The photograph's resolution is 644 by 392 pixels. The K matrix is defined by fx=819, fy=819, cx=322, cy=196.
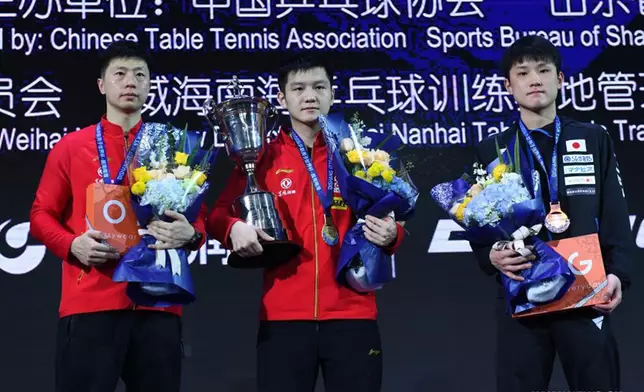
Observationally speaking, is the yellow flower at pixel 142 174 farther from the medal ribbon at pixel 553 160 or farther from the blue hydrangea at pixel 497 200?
the medal ribbon at pixel 553 160

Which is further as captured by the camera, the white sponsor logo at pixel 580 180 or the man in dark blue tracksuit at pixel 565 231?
the white sponsor logo at pixel 580 180

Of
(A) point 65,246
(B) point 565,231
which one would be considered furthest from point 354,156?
(A) point 65,246

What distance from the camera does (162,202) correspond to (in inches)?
98.7

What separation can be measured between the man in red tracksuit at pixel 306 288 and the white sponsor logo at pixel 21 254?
4.25 ft

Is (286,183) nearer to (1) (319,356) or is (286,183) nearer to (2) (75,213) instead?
(1) (319,356)

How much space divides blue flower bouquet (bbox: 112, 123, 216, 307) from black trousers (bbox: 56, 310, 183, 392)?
0.10 m

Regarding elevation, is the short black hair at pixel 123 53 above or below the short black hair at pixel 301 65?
above

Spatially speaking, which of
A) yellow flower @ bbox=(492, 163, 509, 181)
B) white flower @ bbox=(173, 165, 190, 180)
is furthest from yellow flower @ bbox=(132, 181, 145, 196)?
yellow flower @ bbox=(492, 163, 509, 181)

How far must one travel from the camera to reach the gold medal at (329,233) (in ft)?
8.93

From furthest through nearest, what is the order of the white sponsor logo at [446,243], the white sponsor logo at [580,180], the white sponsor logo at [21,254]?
the white sponsor logo at [446,243] → the white sponsor logo at [21,254] → the white sponsor logo at [580,180]

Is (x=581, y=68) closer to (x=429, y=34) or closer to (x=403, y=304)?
(x=429, y=34)

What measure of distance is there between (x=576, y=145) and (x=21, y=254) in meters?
2.44

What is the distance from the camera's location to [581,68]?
157 inches

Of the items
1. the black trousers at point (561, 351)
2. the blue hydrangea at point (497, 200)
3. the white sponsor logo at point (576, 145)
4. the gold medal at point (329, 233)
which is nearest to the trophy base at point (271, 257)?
the gold medal at point (329, 233)
